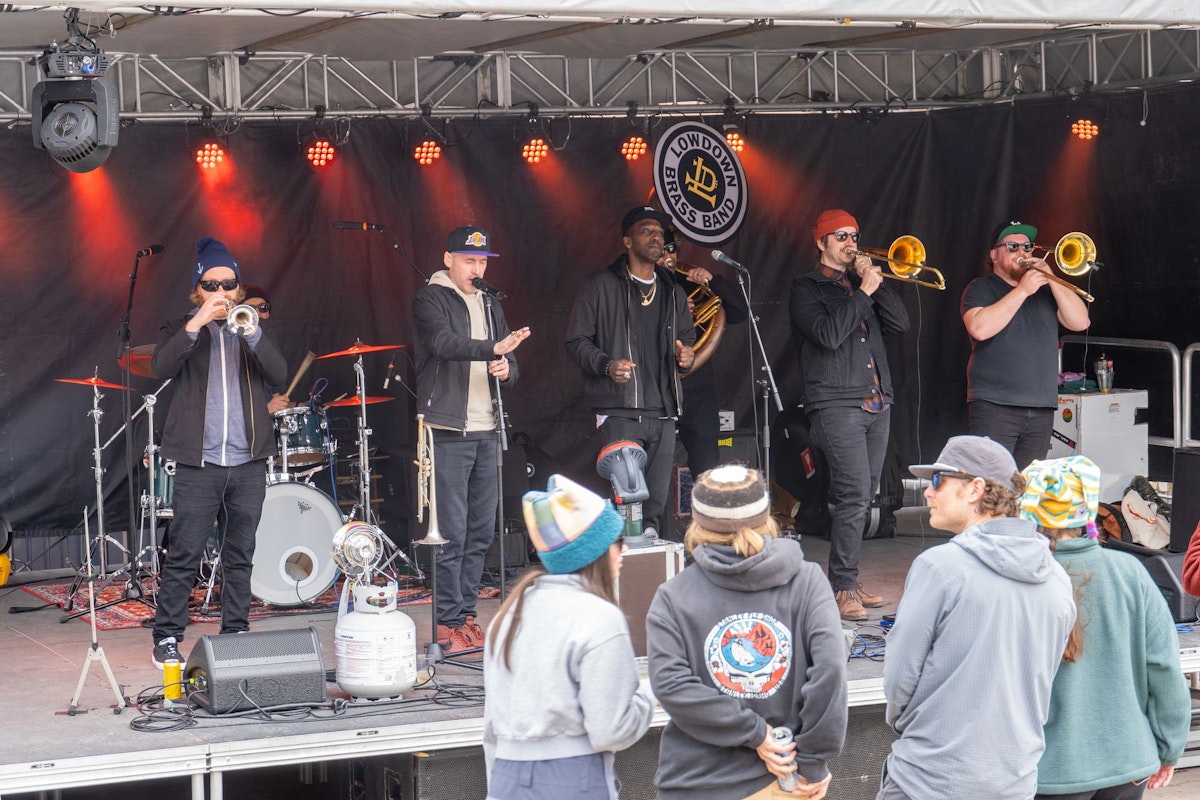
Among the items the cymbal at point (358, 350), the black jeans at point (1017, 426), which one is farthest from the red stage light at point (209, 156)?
the black jeans at point (1017, 426)

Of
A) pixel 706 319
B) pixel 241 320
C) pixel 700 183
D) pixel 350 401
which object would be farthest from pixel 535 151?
pixel 241 320

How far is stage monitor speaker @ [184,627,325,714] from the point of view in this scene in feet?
15.5

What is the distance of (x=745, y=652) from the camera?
313cm

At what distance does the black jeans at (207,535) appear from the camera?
542 cm

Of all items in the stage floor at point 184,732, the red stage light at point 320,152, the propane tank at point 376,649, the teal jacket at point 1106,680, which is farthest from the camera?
the red stage light at point 320,152

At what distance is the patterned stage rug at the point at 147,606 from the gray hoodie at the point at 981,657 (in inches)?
158

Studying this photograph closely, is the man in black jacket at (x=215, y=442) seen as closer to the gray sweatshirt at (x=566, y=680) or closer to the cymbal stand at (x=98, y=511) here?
the cymbal stand at (x=98, y=511)

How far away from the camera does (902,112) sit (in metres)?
8.91

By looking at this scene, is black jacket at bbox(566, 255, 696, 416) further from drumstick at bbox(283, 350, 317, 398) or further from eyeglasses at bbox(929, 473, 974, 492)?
eyeglasses at bbox(929, 473, 974, 492)

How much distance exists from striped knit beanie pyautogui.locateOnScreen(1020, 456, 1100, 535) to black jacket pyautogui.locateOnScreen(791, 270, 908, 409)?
8.60ft

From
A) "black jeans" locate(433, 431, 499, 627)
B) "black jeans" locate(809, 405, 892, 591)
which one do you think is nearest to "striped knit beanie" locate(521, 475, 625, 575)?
"black jeans" locate(433, 431, 499, 627)

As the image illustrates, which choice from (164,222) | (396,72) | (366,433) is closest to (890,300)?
(366,433)

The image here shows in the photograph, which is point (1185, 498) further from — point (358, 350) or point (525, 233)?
point (358, 350)

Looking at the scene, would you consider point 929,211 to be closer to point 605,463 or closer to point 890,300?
point 890,300
